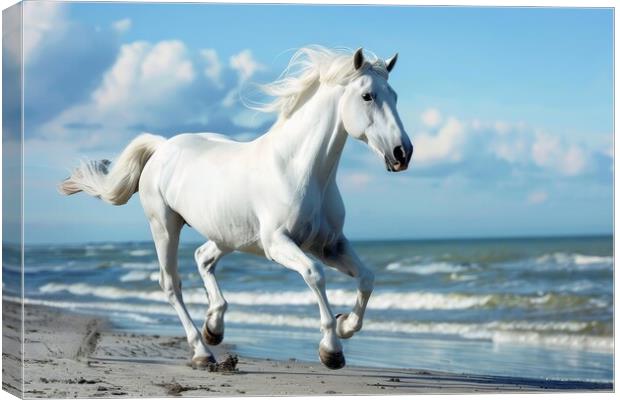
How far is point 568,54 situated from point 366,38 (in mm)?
1860

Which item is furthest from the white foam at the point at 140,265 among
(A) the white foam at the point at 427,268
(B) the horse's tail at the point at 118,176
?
(B) the horse's tail at the point at 118,176

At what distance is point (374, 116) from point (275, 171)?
24.4 inches

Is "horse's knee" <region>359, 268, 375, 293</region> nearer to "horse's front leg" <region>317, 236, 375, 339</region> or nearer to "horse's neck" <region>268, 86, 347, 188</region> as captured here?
"horse's front leg" <region>317, 236, 375, 339</region>

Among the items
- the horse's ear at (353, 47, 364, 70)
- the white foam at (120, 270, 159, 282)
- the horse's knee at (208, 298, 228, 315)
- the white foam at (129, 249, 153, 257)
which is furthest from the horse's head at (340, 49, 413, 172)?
the white foam at (129, 249, 153, 257)

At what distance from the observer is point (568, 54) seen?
8938 millimetres

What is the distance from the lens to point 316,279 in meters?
6.18

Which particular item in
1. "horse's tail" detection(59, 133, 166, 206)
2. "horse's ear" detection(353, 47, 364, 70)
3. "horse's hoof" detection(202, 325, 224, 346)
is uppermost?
"horse's ear" detection(353, 47, 364, 70)

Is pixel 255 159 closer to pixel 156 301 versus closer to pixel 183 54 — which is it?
pixel 183 54

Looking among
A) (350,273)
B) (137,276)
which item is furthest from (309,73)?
(137,276)

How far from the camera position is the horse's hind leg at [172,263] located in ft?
23.9

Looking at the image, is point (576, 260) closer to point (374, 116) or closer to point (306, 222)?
point (306, 222)

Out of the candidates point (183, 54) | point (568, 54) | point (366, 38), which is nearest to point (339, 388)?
point (366, 38)

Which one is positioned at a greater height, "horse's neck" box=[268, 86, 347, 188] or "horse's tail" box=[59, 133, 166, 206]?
"horse's neck" box=[268, 86, 347, 188]

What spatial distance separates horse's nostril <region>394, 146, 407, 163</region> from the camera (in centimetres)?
612
